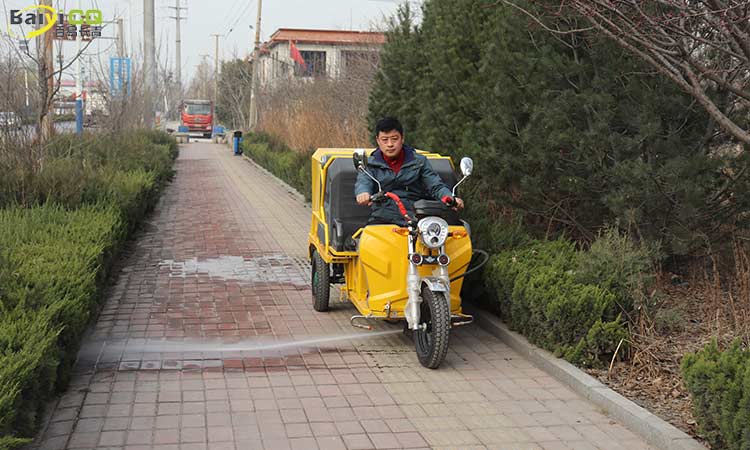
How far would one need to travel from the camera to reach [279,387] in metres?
5.66

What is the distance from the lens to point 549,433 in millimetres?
4996

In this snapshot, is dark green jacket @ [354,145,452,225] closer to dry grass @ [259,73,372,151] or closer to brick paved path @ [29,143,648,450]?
brick paved path @ [29,143,648,450]

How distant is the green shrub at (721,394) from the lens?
4.07 meters

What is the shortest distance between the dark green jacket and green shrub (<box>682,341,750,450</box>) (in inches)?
107

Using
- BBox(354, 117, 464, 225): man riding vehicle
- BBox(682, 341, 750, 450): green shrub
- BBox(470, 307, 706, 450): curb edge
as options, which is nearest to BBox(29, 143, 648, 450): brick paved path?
BBox(470, 307, 706, 450): curb edge

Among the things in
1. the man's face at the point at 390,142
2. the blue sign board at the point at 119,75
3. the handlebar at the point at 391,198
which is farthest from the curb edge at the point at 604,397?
the blue sign board at the point at 119,75

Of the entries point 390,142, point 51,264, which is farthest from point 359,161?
point 51,264

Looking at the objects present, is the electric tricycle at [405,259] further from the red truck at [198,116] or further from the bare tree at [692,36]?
the red truck at [198,116]

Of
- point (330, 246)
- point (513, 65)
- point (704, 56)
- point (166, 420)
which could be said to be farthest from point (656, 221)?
point (166, 420)

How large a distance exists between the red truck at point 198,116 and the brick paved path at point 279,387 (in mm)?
49311

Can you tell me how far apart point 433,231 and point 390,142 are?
3.79ft

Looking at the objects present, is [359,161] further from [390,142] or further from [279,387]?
[279,387]

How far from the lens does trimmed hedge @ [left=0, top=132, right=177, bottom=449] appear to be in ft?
14.3

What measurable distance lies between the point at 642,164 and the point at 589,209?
113cm
